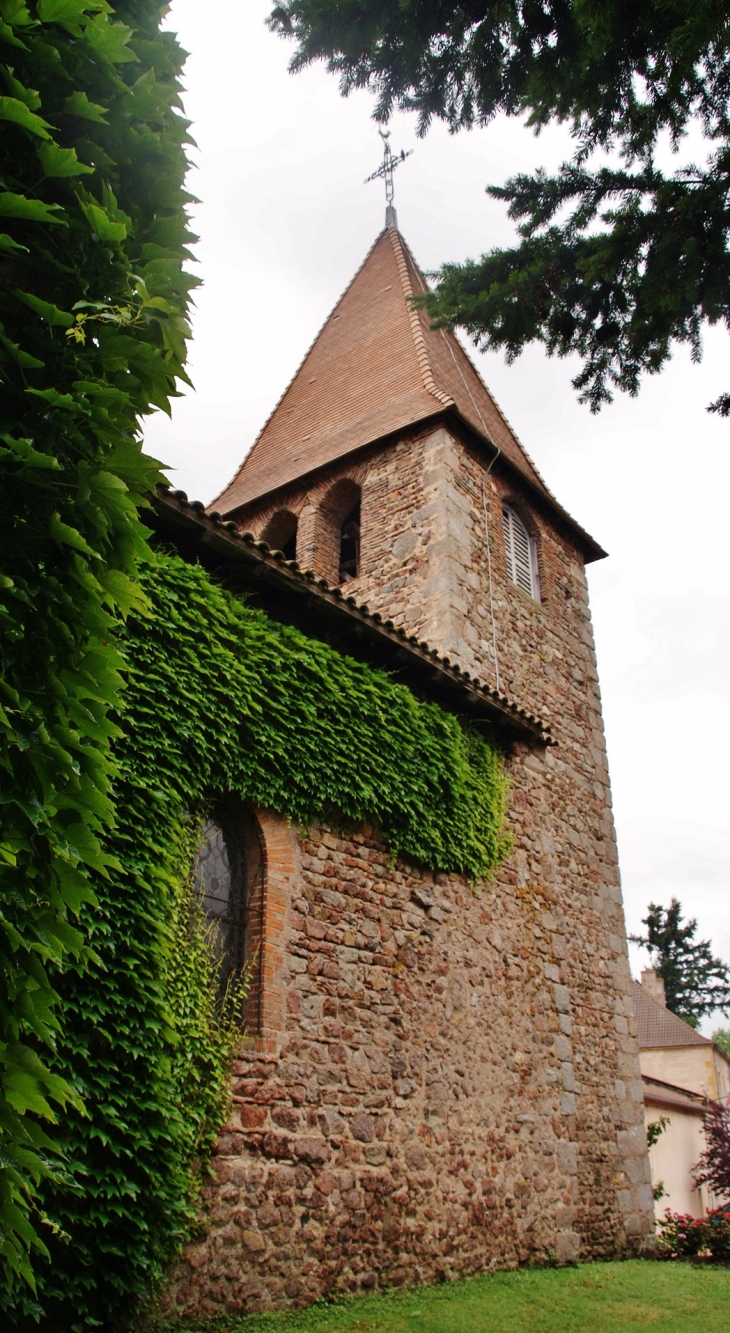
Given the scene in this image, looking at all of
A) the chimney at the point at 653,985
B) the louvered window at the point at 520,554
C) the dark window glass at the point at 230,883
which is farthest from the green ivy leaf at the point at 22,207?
the chimney at the point at 653,985

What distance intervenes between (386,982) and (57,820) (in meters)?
5.13

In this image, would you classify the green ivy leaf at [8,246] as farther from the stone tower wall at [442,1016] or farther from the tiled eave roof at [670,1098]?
the tiled eave roof at [670,1098]

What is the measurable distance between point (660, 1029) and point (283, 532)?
25.0 metres

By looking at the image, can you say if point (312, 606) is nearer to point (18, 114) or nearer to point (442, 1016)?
point (442, 1016)

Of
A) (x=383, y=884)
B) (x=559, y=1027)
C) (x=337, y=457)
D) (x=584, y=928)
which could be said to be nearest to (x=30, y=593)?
(x=383, y=884)

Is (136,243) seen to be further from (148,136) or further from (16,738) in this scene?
(16,738)

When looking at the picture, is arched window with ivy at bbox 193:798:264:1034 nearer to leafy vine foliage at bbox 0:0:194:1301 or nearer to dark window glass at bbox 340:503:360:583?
leafy vine foliage at bbox 0:0:194:1301

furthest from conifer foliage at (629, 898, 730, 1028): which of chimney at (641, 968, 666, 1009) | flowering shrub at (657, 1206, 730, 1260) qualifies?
flowering shrub at (657, 1206, 730, 1260)

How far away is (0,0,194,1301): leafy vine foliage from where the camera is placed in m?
2.44

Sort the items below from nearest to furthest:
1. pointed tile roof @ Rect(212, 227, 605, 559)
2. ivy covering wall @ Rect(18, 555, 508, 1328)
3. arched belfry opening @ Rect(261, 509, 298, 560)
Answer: ivy covering wall @ Rect(18, 555, 508, 1328) → pointed tile roof @ Rect(212, 227, 605, 559) → arched belfry opening @ Rect(261, 509, 298, 560)

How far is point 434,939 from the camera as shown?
7.95 m

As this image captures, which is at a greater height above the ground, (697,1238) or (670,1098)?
(670,1098)

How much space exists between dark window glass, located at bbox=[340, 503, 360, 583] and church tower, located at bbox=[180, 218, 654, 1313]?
44 mm

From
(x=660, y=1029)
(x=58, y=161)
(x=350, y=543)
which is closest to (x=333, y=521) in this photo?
(x=350, y=543)
